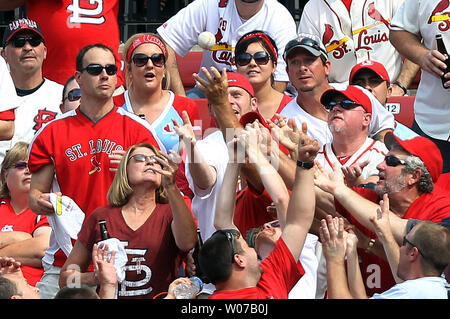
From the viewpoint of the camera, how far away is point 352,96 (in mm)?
6426

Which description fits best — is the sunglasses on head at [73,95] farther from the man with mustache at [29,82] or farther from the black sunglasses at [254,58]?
the black sunglasses at [254,58]

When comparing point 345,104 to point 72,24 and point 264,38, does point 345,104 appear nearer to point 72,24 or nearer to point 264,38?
point 264,38

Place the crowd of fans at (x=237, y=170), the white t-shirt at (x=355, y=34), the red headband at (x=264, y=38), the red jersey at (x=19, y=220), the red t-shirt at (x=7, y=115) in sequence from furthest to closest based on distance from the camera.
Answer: the white t-shirt at (x=355, y=34) < the red headband at (x=264, y=38) < the red jersey at (x=19, y=220) < the red t-shirt at (x=7, y=115) < the crowd of fans at (x=237, y=170)

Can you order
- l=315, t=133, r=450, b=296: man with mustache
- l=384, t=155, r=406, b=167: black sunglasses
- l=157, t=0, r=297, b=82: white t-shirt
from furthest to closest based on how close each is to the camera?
l=157, t=0, r=297, b=82: white t-shirt < l=384, t=155, r=406, b=167: black sunglasses < l=315, t=133, r=450, b=296: man with mustache

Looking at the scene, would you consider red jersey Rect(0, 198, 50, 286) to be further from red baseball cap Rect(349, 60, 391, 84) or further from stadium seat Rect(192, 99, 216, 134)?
red baseball cap Rect(349, 60, 391, 84)

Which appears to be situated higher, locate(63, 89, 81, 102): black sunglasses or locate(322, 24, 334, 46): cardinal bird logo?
locate(322, 24, 334, 46): cardinal bird logo

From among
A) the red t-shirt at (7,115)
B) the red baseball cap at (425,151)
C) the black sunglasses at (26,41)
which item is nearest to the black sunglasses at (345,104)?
the red baseball cap at (425,151)

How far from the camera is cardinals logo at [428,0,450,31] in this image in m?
6.41

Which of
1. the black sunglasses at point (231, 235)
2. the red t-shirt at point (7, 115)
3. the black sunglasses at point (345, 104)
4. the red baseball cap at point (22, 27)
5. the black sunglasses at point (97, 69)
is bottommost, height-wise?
the black sunglasses at point (231, 235)

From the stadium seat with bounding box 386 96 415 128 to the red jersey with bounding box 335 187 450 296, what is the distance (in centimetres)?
229

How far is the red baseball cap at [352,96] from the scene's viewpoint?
6418 millimetres

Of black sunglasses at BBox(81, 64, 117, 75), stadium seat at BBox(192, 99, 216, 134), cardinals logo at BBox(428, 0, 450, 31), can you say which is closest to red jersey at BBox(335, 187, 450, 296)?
cardinals logo at BBox(428, 0, 450, 31)

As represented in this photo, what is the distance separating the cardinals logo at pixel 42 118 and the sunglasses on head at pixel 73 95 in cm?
33

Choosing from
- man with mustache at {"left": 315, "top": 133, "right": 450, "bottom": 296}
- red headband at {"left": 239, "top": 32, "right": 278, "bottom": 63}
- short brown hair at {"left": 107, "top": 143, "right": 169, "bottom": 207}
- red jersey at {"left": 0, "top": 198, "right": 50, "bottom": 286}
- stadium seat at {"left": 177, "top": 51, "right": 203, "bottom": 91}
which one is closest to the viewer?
man with mustache at {"left": 315, "top": 133, "right": 450, "bottom": 296}
